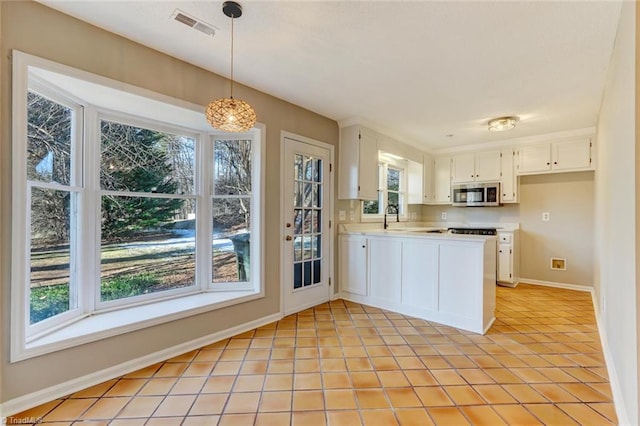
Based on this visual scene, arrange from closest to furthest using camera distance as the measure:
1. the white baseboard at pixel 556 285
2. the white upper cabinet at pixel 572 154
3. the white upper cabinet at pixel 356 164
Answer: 1. the white upper cabinet at pixel 356 164
2. the white upper cabinet at pixel 572 154
3. the white baseboard at pixel 556 285

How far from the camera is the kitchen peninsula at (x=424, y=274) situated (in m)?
2.78

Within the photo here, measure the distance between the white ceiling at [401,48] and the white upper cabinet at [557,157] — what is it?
0.88 metres

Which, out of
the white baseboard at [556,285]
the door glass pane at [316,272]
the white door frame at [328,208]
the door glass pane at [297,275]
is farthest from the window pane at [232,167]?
the white baseboard at [556,285]

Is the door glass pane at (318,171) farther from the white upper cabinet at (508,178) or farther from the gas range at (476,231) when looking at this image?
the white upper cabinet at (508,178)

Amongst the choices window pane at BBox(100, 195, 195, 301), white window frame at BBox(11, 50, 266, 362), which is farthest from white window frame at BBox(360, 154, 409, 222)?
window pane at BBox(100, 195, 195, 301)

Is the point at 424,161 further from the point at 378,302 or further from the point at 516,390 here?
the point at 516,390

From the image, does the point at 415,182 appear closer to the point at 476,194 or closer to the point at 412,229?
the point at 476,194

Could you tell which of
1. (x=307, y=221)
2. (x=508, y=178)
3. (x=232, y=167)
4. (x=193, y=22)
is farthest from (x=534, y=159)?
(x=193, y=22)

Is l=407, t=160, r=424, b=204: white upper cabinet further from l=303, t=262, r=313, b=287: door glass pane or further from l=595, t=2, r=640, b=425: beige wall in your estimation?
l=595, t=2, r=640, b=425: beige wall

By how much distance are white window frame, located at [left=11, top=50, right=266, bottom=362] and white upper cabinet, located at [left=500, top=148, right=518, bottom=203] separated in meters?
3.85

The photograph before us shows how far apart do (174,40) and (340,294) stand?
3.17 meters

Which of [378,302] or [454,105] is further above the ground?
[454,105]

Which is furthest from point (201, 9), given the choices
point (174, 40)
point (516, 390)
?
point (516, 390)

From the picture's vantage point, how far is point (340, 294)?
3840 mm
